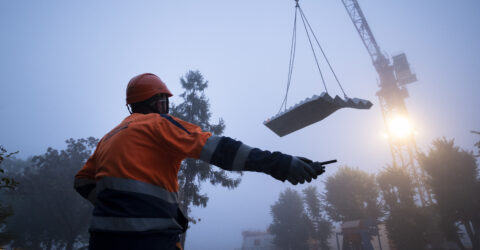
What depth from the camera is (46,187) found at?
2564 centimetres

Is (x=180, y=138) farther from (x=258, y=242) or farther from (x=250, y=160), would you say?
(x=258, y=242)

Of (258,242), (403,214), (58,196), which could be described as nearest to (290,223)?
(258,242)

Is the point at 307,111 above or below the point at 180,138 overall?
above

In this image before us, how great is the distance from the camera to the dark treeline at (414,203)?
18547 mm

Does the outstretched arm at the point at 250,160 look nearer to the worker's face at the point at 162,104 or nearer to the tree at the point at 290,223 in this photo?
the worker's face at the point at 162,104

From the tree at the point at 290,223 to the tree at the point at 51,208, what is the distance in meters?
27.1

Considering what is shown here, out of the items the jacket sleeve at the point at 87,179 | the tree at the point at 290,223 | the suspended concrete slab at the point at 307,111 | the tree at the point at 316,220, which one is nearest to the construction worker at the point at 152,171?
the jacket sleeve at the point at 87,179

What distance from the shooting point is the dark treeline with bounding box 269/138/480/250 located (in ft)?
60.8

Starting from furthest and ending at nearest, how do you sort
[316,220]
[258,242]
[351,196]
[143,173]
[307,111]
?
[258,242]
[316,220]
[351,196]
[307,111]
[143,173]

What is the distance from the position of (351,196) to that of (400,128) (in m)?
13.0

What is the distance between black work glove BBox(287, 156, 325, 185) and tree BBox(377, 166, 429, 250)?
82.5 feet

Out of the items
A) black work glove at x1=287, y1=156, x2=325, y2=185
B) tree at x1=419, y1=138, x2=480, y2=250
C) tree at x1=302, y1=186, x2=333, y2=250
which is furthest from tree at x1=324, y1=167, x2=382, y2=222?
black work glove at x1=287, y1=156, x2=325, y2=185

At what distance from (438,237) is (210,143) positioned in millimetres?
29767

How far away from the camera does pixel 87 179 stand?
7.82 ft
